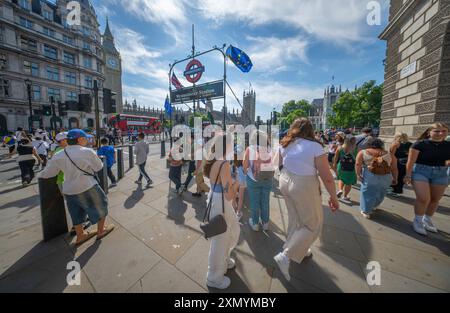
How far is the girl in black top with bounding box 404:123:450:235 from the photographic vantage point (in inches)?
117

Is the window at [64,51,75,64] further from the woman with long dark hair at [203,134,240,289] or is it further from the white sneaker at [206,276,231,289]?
the white sneaker at [206,276,231,289]

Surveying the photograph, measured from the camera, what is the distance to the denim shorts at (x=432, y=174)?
9.93ft

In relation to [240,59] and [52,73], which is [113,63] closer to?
[52,73]

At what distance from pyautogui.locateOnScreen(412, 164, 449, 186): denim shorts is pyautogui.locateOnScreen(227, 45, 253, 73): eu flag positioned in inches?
344

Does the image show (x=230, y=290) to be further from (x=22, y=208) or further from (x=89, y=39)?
(x=89, y=39)

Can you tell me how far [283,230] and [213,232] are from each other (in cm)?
205

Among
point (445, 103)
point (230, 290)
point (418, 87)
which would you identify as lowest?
point (230, 290)

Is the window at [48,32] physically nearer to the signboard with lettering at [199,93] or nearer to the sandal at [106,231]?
the signboard with lettering at [199,93]

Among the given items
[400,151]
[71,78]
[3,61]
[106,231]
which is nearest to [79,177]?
[106,231]

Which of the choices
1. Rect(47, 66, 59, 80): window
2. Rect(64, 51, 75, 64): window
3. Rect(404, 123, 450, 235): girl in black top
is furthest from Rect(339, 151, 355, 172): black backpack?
Rect(64, 51, 75, 64): window

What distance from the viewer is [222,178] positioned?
2.06 metres

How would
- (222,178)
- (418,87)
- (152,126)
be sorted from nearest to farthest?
1. (222,178)
2. (418,87)
3. (152,126)

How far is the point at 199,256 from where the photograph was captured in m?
2.65
